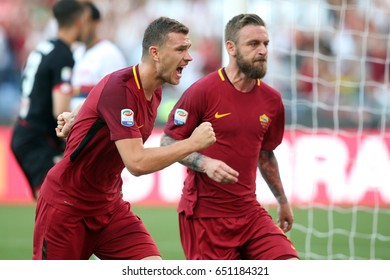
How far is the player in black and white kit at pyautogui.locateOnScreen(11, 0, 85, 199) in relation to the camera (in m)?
8.27

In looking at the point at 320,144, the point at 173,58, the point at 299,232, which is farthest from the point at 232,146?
the point at 320,144

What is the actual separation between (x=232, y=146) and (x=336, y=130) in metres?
6.47

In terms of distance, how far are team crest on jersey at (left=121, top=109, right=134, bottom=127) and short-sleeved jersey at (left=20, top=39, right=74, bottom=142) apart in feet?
9.94

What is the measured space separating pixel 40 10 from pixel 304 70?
5996mm

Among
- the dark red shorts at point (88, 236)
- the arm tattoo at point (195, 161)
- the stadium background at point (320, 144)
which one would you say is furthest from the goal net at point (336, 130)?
the dark red shorts at point (88, 236)

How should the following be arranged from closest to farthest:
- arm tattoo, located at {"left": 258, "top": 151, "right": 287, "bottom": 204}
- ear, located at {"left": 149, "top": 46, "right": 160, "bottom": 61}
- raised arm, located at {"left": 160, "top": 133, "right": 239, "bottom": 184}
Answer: raised arm, located at {"left": 160, "top": 133, "right": 239, "bottom": 184}, ear, located at {"left": 149, "top": 46, "right": 160, "bottom": 61}, arm tattoo, located at {"left": 258, "top": 151, "right": 287, "bottom": 204}

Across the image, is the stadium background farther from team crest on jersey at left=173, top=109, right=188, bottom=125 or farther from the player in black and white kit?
team crest on jersey at left=173, top=109, right=188, bottom=125

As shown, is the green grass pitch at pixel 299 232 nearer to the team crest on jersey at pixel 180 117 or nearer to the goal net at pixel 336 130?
the goal net at pixel 336 130

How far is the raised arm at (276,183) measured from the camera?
6488 mm

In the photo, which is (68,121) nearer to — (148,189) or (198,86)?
(198,86)

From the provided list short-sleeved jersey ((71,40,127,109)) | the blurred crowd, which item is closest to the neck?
short-sleeved jersey ((71,40,127,109))
